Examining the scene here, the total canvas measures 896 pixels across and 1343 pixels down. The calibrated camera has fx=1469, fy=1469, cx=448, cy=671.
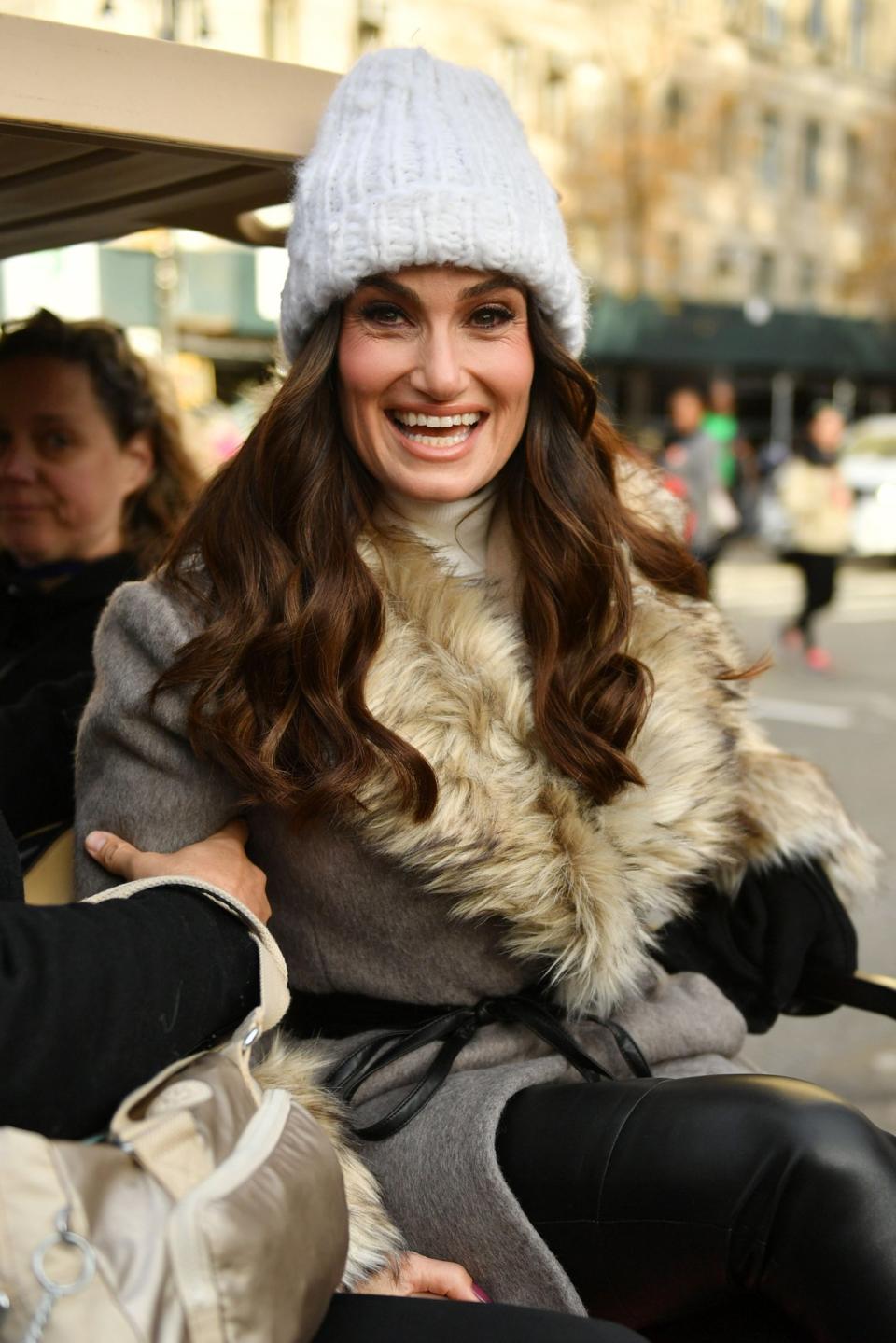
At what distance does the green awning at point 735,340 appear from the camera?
2514cm

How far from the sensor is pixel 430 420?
2150 millimetres

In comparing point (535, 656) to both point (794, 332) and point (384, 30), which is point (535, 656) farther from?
point (794, 332)

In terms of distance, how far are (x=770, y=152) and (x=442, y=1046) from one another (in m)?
37.7

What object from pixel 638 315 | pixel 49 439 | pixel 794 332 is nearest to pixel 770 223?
pixel 794 332

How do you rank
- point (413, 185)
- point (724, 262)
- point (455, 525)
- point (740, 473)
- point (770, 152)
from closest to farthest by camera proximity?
point (413, 185), point (455, 525), point (740, 473), point (724, 262), point (770, 152)

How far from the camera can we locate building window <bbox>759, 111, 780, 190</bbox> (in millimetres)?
35938

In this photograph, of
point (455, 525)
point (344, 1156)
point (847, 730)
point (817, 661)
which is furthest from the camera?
point (817, 661)

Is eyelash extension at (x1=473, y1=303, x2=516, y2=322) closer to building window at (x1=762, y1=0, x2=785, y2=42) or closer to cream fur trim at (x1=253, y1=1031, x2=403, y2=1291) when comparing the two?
cream fur trim at (x1=253, y1=1031, x2=403, y2=1291)

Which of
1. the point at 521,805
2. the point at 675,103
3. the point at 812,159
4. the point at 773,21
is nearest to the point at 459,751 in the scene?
the point at 521,805

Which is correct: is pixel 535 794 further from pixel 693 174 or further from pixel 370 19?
pixel 693 174

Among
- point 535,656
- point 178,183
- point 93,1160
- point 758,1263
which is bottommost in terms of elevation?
point 758,1263

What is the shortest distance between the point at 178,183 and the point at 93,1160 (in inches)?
61.8

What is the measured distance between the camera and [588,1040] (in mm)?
2109

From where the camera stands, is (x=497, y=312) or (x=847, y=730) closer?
(x=497, y=312)
